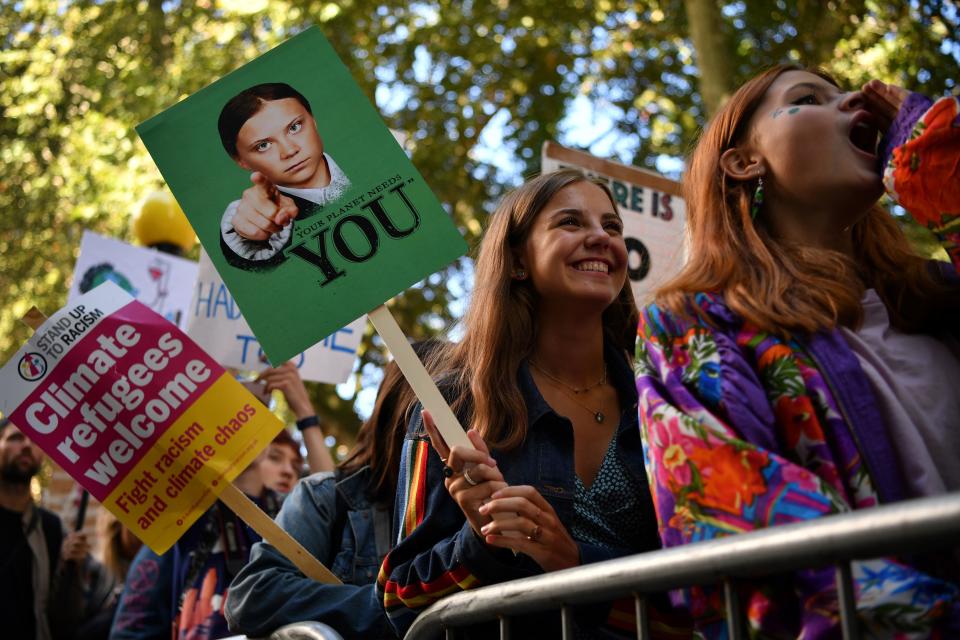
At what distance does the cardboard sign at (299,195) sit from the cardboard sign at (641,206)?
95.4 inches

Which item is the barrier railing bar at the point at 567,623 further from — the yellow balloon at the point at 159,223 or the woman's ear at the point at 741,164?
the yellow balloon at the point at 159,223

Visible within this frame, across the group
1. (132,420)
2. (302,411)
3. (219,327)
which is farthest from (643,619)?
(219,327)

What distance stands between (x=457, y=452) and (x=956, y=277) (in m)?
1.15

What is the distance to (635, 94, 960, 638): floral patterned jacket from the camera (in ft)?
6.63

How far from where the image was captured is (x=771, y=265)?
8.43 feet

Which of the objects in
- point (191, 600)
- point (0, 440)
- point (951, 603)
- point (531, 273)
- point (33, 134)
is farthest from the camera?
point (33, 134)

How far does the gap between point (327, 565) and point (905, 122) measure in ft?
7.37

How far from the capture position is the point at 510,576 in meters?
2.80

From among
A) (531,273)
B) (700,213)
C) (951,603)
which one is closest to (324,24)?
(531,273)

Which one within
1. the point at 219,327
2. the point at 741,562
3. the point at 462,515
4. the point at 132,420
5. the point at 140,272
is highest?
the point at 140,272

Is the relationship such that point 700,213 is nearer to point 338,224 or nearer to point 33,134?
point 338,224

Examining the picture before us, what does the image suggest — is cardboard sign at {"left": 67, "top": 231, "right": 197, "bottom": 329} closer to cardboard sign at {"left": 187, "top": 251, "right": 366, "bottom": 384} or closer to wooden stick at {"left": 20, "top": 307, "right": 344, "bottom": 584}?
cardboard sign at {"left": 187, "top": 251, "right": 366, "bottom": 384}

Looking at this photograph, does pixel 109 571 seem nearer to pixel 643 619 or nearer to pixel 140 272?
pixel 140 272

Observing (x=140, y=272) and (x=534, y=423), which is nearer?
(x=534, y=423)
